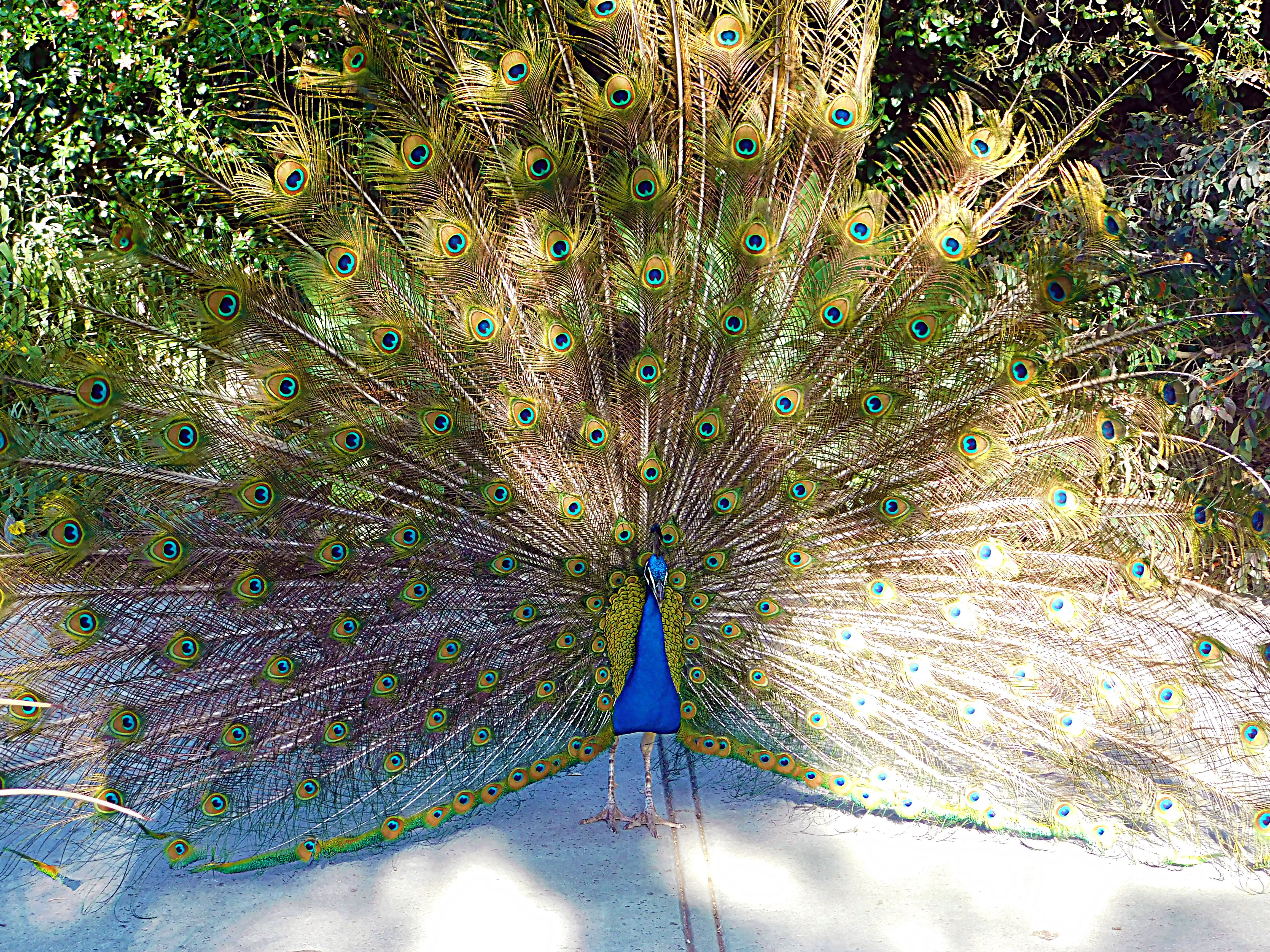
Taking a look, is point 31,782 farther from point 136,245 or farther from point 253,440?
point 136,245

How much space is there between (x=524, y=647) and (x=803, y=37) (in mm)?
2098

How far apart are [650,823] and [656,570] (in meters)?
0.97

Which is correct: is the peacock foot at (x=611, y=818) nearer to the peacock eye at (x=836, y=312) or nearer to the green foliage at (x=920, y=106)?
the peacock eye at (x=836, y=312)

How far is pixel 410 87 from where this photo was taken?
3.38 metres

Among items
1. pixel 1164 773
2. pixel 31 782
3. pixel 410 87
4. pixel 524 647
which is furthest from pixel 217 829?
pixel 1164 773

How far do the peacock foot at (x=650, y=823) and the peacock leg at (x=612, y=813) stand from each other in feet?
0.09

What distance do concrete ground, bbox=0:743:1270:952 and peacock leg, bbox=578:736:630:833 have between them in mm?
46

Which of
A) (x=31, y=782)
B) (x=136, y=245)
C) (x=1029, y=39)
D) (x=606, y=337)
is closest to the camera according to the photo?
(x=31, y=782)

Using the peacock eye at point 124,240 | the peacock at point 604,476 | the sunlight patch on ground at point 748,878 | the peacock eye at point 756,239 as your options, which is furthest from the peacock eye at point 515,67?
the sunlight patch on ground at point 748,878

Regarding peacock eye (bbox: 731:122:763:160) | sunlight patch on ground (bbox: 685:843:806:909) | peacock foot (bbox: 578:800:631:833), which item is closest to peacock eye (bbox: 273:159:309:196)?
peacock eye (bbox: 731:122:763:160)

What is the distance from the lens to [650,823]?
3.77 m

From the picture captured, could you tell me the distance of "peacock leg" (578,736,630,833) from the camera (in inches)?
149

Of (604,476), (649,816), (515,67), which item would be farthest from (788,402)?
(649,816)

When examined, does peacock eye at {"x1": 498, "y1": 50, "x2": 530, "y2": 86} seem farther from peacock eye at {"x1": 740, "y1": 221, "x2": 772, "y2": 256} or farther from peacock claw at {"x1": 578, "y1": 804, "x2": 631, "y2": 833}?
peacock claw at {"x1": 578, "y1": 804, "x2": 631, "y2": 833}
